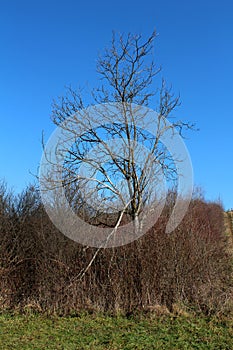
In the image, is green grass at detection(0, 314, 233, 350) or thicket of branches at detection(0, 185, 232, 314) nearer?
green grass at detection(0, 314, 233, 350)

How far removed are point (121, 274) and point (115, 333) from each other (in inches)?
80.7

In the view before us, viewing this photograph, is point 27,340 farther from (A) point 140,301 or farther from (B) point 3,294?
(B) point 3,294

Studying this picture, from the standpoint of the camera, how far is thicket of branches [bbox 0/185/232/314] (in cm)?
809

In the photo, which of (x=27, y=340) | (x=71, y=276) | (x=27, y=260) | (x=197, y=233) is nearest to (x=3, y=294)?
(x=27, y=260)

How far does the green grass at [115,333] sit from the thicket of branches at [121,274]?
0.63 meters

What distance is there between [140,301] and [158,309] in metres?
0.59

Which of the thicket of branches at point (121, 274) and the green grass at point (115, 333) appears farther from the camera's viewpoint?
the thicket of branches at point (121, 274)

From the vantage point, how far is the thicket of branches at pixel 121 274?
319 inches

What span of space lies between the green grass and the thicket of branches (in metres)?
0.63

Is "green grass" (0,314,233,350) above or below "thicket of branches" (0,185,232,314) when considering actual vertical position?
below

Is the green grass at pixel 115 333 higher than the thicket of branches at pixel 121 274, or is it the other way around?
the thicket of branches at pixel 121 274

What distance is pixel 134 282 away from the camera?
830cm

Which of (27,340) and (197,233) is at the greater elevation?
(197,233)

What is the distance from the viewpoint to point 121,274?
8.43 m
